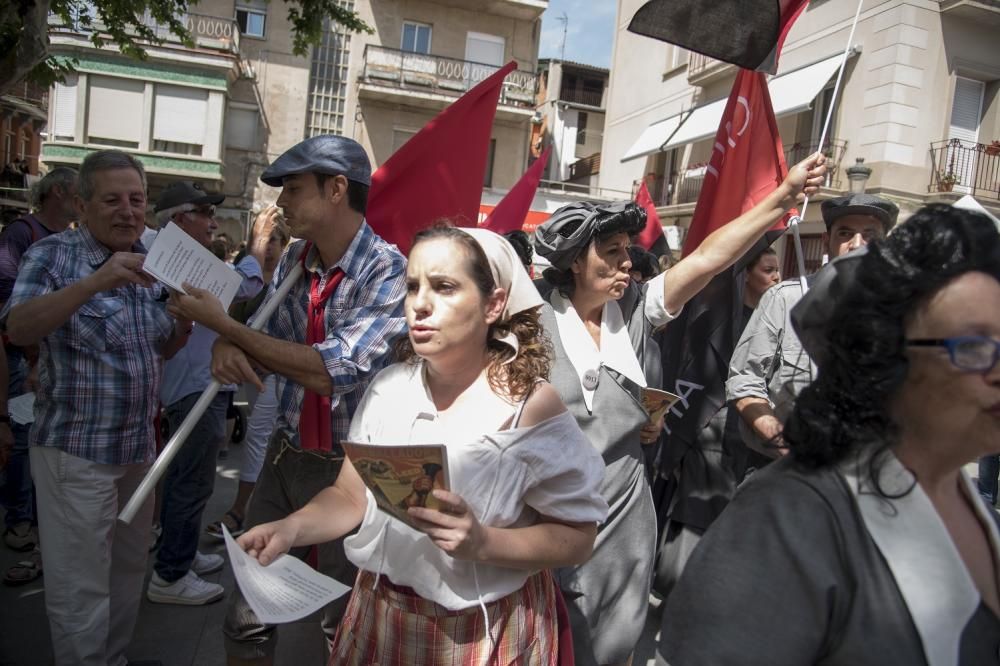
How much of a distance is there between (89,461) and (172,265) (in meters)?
0.89

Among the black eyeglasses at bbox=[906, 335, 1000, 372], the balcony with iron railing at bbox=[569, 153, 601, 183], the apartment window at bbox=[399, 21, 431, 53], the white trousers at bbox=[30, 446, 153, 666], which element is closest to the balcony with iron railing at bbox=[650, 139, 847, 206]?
the balcony with iron railing at bbox=[569, 153, 601, 183]

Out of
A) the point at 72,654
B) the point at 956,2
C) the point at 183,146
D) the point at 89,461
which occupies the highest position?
the point at 956,2

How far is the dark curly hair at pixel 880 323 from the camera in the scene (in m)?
1.13

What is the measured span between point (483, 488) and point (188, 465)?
8.62 feet

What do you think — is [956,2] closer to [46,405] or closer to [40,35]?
[40,35]

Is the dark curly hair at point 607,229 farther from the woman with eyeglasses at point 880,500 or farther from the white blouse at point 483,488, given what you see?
the woman with eyeglasses at point 880,500

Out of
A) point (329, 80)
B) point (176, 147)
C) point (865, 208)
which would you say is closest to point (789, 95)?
point (865, 208)

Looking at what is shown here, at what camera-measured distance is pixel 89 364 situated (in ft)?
9.00

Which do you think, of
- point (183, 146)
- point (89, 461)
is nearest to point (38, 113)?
point (183, 146)

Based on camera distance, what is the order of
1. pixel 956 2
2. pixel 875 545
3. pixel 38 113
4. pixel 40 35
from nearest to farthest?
pixel 875 545 < pixel 40 35 < pixel 956 2 < pixel 38 113

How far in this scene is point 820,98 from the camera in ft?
52.7

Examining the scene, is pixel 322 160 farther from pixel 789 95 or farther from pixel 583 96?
pixel 583 96

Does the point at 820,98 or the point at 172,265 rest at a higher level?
the point at 820,98

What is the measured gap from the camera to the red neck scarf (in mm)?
2408
